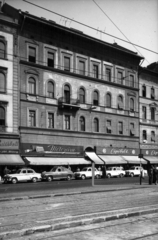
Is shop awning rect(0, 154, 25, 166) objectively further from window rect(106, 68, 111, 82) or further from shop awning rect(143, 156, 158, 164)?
shop awning rect(143, 156, 158, 164)

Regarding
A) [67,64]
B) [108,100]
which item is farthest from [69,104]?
[108,100]

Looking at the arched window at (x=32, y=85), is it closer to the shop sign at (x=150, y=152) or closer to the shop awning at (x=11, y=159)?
the shop awning at (x=11, y=159)

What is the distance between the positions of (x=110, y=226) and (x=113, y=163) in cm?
3190

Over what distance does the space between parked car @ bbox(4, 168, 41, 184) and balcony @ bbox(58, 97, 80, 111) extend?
10.4 metres

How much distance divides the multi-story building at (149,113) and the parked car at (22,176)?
22.2 m

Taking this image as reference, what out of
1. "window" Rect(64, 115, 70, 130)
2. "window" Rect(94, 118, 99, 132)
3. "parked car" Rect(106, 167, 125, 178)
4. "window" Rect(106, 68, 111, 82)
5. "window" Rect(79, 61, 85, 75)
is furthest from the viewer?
Result: "window" Rect(106, 68, 111, 82)

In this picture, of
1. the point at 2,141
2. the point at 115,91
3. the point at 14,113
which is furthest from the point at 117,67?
the point at 2,141

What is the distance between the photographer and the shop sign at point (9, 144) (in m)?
32.5

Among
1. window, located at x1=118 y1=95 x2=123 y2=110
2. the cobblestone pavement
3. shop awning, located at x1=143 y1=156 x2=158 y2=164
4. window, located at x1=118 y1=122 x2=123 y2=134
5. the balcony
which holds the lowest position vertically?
the cobblestone pavement

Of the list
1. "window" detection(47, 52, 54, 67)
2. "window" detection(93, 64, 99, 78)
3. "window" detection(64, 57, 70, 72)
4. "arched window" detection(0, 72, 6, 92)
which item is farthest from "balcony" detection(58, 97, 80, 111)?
"arched window" detection(0, 72, 6, 92)

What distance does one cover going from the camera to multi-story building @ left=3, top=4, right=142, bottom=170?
3550cm

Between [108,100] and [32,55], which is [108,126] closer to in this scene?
[108,100]

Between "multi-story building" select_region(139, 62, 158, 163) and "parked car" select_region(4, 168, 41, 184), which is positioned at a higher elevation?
"multi-story building" select_region(139, 62, 158, 163)

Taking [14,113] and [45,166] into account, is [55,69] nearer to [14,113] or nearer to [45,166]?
[14,113]
